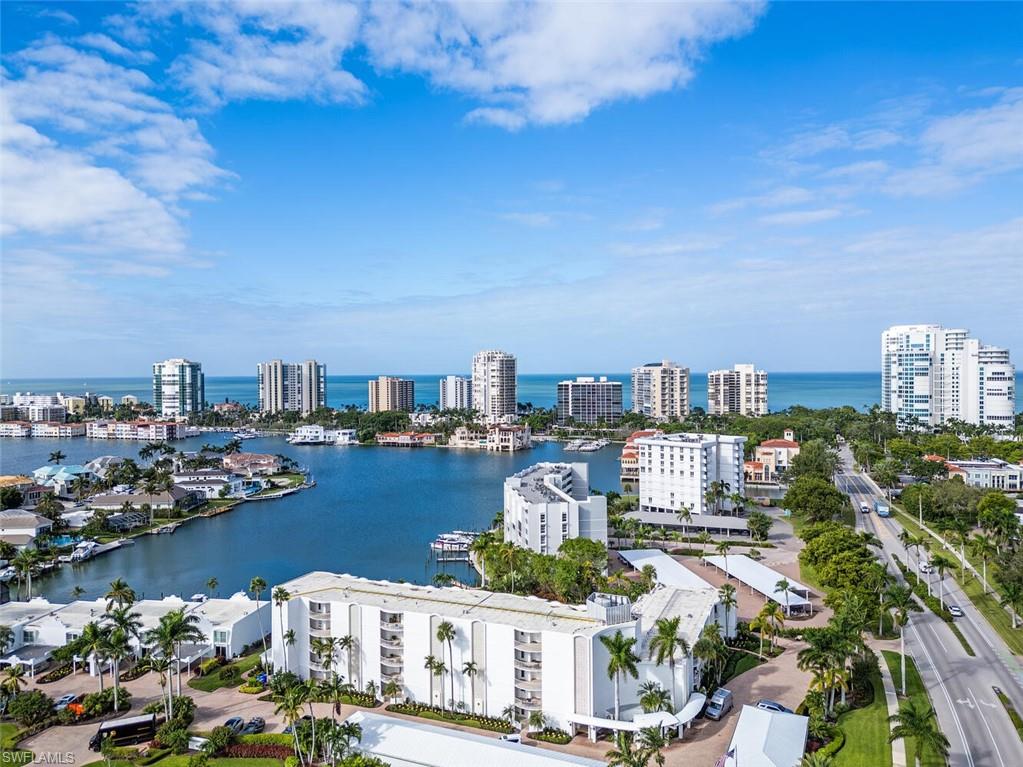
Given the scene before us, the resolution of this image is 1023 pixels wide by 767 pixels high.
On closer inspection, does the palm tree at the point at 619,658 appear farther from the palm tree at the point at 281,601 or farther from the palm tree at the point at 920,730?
the palm tree at the point at 281,601

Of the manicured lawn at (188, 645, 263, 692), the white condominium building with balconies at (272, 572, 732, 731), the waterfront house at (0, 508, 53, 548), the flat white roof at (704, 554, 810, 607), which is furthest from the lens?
the waterfront house at (0, 508, 53, 548)

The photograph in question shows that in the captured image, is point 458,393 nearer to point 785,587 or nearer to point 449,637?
point 785,587

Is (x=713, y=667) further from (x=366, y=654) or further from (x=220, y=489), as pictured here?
(x=220, y=489)

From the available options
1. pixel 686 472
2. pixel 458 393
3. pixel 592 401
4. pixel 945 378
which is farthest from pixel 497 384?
pixel 686 472

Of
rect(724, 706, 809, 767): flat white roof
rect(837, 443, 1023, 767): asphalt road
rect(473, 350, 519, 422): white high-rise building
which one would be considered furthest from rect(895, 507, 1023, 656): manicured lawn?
rect(473, 350, 519, 422): white high-rise building

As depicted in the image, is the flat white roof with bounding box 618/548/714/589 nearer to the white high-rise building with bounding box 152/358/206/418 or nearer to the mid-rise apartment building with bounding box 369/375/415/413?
the mid-rise apartment building with bounding box 369/375/415/413

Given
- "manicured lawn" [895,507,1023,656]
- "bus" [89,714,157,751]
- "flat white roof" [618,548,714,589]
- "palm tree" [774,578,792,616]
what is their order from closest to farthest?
1. "bus" [89,714,157,751]
2. "manicured lawn" [895,507,1023,656]
3. "palm tree" [774,578,792,616]
4. "flat white roof" [618,548,714,589]

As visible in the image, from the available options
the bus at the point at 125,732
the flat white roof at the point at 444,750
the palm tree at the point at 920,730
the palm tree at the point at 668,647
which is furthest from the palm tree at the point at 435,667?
the palm tree at the point at 920,730
